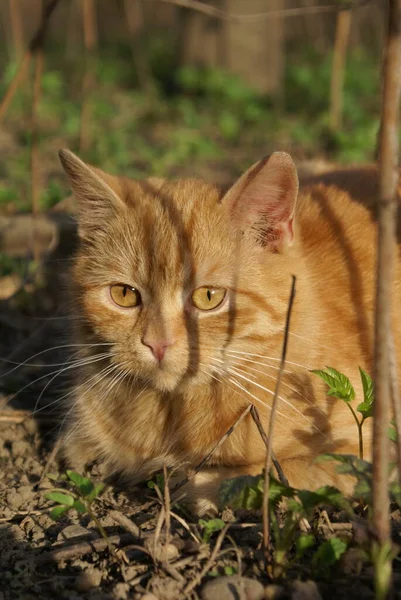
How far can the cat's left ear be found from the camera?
2.29 m

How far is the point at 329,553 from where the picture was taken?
6.32 feet

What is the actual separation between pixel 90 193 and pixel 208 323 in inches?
27.3

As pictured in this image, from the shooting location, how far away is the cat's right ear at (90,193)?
8.18 ft

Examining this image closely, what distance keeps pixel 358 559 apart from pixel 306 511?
201 millimetres

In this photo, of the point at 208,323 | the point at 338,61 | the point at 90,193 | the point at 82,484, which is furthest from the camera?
the point at 338,61

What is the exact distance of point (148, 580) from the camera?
77.4 inches

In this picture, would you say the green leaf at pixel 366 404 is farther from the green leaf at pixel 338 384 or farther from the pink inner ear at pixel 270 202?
the pink inner ear at pixel 270 202

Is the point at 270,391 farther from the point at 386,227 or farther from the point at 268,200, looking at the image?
the point at 386,227

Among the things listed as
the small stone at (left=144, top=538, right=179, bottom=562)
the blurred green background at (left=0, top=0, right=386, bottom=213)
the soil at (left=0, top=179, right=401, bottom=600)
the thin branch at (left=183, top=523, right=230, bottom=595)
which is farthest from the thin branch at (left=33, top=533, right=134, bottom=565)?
the blurred green background at (left=0, top=0, right=386, bottom=213)

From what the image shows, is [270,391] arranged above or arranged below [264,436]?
above

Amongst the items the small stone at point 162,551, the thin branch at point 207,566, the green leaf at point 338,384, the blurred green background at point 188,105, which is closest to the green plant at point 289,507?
the thin branch at point 207,566

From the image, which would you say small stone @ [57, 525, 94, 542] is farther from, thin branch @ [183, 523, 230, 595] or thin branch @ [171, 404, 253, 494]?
thin branch @ [183, 523, 230, 595]

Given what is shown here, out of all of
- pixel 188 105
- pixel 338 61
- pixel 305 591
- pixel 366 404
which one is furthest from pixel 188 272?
pixel 188 105

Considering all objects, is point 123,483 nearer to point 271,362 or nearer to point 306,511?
point 271,362
